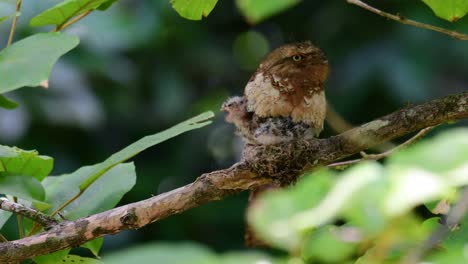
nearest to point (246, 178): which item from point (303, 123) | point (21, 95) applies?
point (303, 123)

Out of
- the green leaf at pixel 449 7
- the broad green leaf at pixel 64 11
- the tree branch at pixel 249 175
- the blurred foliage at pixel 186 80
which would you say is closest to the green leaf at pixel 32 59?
the broad green leaf at pixel 64 11

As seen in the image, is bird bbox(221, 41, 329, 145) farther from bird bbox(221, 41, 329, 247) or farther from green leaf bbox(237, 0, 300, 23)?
green leaf bbox(237, 0, 300, 23)

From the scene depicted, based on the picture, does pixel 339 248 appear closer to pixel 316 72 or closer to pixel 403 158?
pixel 403 158

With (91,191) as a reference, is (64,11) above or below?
above

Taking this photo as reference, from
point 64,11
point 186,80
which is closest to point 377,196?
point 64,11

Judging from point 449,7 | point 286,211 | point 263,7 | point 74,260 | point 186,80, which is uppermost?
point 186,80

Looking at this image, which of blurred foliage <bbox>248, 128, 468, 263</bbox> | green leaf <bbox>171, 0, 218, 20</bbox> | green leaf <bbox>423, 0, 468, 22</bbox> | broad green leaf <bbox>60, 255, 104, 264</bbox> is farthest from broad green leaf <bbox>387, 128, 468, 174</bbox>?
broad green leaf <bbox>60, 255, 104, 264</bbox>

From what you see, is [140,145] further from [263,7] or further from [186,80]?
[186,80]

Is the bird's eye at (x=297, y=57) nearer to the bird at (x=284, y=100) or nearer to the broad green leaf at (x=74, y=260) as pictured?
the bird at (x=284, y=100)
